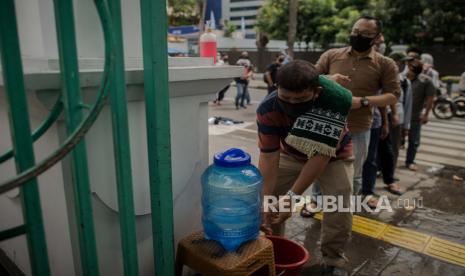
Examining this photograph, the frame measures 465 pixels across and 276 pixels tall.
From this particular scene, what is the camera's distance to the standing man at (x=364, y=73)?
10.2ft

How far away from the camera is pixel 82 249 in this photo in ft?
5.00

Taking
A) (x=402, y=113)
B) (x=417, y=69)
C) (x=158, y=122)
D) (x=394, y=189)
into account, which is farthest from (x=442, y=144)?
(x=158, y=122)

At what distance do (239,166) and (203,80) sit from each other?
0.53 m

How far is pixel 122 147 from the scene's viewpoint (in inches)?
60.7

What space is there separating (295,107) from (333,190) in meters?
0.76

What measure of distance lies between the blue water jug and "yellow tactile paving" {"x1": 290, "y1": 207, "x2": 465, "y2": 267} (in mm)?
1631

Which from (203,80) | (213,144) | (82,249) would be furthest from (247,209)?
(213,144)

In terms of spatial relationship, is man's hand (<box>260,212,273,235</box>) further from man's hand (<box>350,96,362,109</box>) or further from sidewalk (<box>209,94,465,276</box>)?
man's hand (<box>350,96,362,109</box>)

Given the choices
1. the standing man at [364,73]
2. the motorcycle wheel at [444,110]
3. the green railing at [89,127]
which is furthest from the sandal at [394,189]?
the motorcycle wheel at [444,110]

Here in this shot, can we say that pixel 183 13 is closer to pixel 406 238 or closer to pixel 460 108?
pixel 460 108

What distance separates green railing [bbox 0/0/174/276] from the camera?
1.23 m

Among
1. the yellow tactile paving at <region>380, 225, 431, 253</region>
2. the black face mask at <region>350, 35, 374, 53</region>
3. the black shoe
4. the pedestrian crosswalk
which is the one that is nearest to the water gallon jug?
the black face mask at <region>350, 35, 374, 53</region>

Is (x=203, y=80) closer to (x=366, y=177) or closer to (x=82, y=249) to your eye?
(x=82, y=249)

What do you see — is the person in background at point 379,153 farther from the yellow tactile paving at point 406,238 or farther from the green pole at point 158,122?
the green pole at point 158,122
